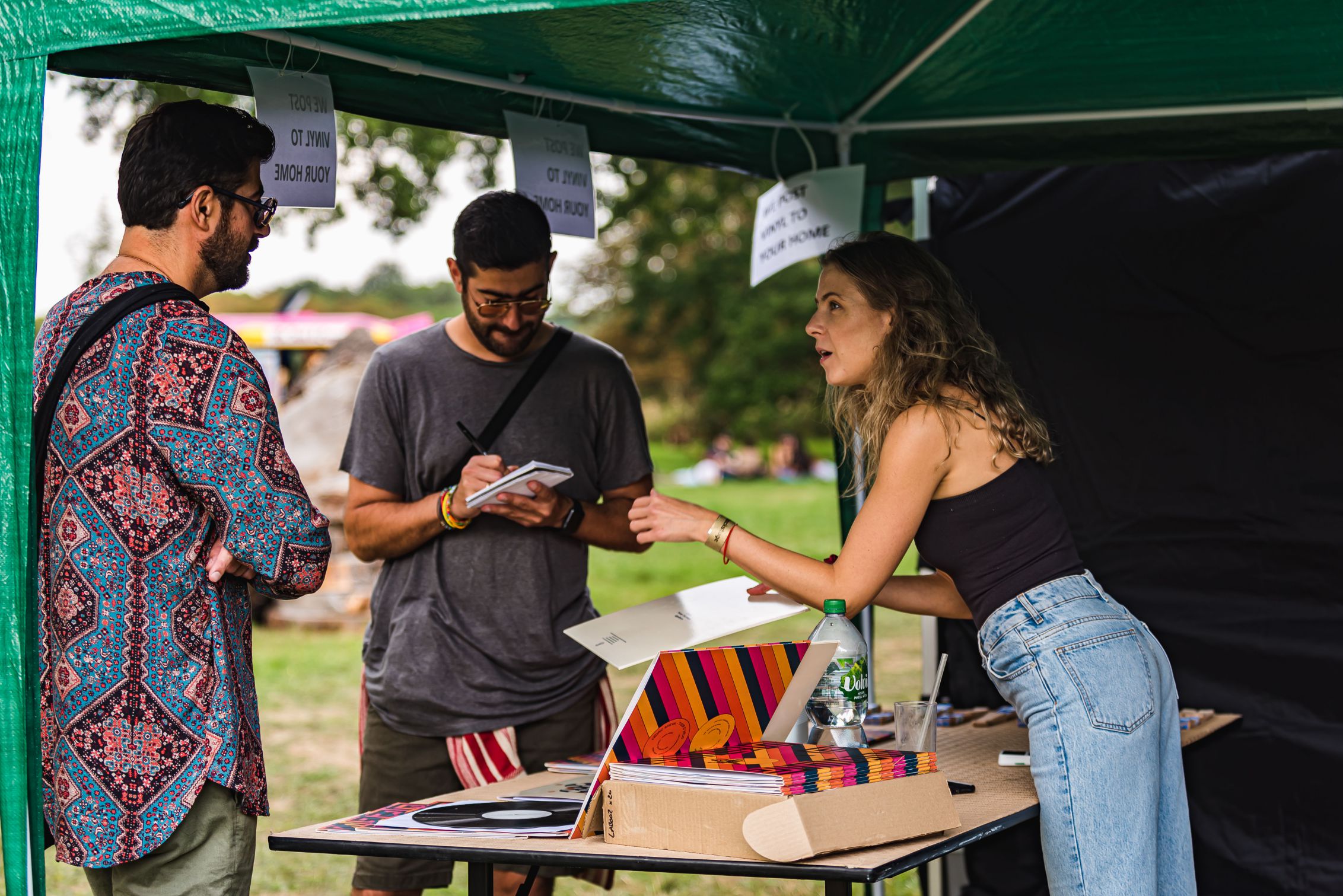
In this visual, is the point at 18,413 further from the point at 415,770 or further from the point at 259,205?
the point at 415,770

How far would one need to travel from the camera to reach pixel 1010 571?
2.27m

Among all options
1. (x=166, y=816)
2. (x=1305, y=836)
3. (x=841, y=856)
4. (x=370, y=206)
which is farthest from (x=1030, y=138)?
(x=370, y=206)

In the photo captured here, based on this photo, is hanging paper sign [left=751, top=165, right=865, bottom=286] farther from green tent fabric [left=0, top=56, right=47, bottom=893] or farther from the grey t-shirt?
green tent fabric [left=0, top=56, right=47, bottom=893]

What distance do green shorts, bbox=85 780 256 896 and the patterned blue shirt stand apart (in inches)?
1.8

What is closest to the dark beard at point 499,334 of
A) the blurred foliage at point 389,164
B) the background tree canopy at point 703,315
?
the blurred foliage at point 389,164

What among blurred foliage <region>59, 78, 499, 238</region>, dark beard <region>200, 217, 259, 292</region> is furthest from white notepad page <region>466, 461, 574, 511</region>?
blurred foliage <region>59, 78, 499, 238</region>

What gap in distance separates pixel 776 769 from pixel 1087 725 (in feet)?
1.97

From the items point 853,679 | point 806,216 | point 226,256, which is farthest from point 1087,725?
point 806,216

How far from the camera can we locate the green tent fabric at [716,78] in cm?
180

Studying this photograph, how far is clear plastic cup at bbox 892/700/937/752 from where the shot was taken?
2430 millimetres

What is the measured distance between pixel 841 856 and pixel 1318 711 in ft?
7.03

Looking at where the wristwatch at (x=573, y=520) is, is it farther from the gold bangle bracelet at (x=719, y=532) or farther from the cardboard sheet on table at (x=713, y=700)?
the cardboard sheet on table at (x=713, y=700)

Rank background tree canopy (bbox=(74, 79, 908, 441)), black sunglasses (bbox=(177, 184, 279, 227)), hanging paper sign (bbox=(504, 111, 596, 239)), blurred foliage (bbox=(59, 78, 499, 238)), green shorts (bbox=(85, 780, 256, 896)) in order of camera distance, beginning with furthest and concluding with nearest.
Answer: background tree canopy (bbox=(74, 79, 908, 441))
blurred foliage (bbox=(59, 78, 499, 238))
hanging paper sign (bbox=(504, 111, 596, 239))
black sunglasses (bbox=(177, 184, 279, 227))
green shorts (bbox=(85, 780, 256, 896))

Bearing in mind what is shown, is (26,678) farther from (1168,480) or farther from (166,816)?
(1168,480)
